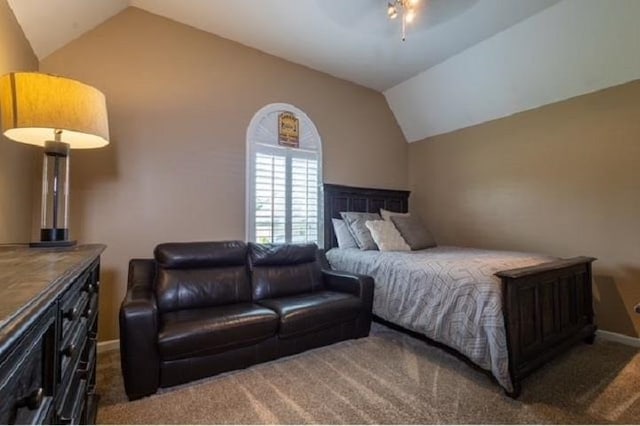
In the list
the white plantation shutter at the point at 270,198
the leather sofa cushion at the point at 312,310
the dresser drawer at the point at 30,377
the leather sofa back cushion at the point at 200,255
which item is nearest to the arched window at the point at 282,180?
the white plantation shutter at the point at 270,198

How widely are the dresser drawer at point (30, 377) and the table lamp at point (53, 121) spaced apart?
118cm

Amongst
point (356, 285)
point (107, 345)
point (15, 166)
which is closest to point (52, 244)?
point (15, 166)

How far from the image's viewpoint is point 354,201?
416 cm

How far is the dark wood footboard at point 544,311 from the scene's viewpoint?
2018 mm

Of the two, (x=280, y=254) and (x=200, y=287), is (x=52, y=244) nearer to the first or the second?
(x=200, y=287)

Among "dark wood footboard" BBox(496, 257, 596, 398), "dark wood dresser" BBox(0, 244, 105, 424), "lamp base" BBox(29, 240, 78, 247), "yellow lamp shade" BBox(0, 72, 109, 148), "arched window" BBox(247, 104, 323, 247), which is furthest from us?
"arched window" BBox(247, 104, 323, 247)

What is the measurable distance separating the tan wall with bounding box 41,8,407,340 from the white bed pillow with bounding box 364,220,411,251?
4.70ft

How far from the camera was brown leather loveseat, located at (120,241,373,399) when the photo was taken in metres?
1.96

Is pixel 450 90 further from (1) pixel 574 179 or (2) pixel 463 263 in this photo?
(2) pixel 463 263

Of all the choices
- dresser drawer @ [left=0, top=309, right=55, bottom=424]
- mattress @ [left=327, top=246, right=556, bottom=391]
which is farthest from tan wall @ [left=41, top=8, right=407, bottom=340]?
dresser drawer @ [left=0, top=309, right=55, bottom=424]

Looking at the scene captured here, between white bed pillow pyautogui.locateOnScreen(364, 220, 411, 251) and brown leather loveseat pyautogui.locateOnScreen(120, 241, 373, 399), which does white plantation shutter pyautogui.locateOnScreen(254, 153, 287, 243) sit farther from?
white bed pillow pyautogui.locateOnScreen(364, 220, 411, 251)

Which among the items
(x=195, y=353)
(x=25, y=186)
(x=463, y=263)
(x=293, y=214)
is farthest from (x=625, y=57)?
(x=25, y=186)

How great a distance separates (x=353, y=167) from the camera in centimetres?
422

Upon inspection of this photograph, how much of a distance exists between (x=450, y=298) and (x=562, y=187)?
77.3 inches
